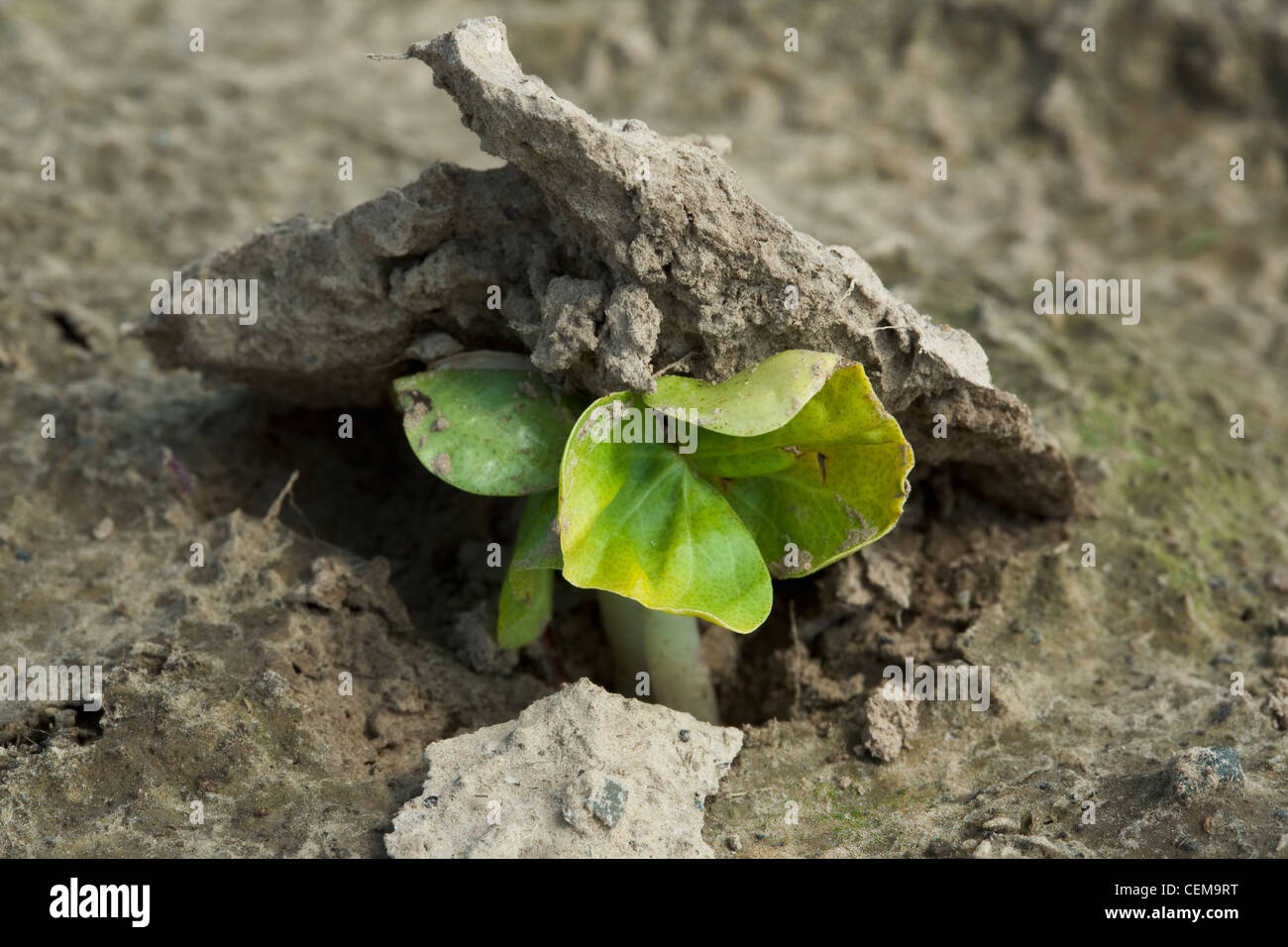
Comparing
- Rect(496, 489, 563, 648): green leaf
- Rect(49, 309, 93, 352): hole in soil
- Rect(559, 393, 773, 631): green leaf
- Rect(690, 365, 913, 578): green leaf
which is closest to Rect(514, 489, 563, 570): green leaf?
Rect(496, 489, 563, 648): green leaf

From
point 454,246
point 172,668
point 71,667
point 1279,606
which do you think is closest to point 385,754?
point 172,668

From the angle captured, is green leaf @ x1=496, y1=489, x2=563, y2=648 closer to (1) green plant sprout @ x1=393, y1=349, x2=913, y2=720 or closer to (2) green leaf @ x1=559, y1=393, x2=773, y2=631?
(1) green plant sprout @ x1=393, y1=349, x2=913, y2=720

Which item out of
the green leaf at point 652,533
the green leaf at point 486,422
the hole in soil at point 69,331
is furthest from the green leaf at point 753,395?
the hole in soil at point 69,331

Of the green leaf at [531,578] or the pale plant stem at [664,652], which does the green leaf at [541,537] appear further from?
the pale plant stem at [664,652]

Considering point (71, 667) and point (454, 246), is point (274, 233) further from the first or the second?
point (71, 667)

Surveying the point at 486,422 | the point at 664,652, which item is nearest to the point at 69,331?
the point at 486,422
